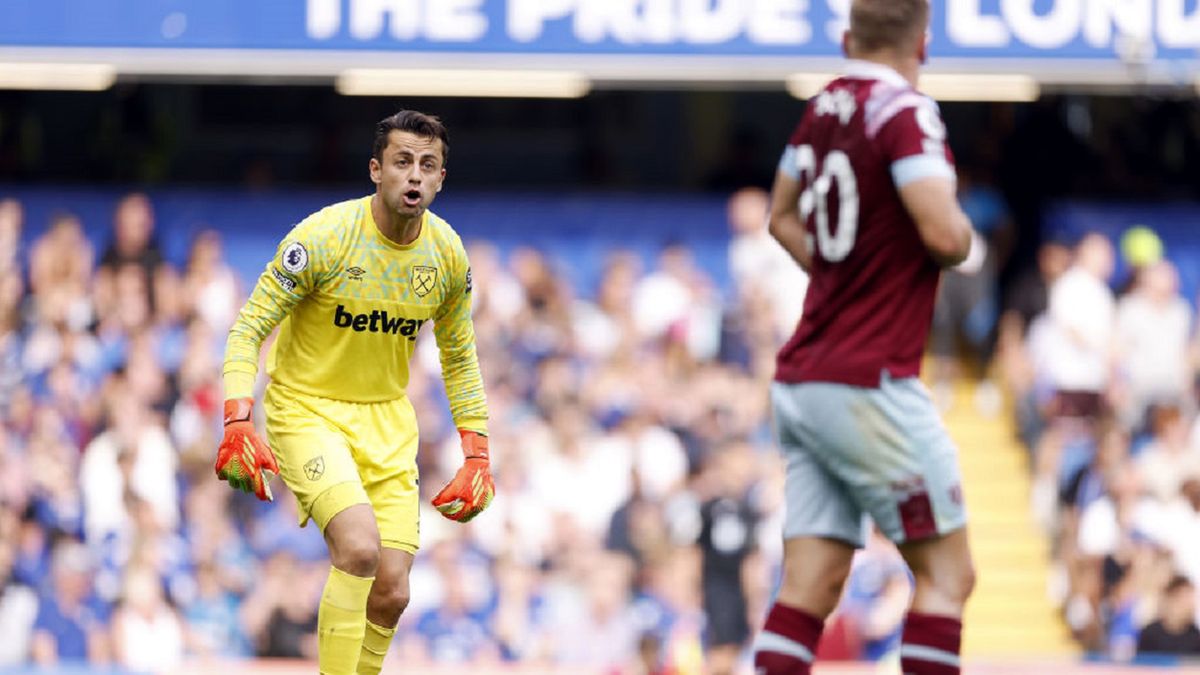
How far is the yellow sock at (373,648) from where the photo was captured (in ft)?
23.9

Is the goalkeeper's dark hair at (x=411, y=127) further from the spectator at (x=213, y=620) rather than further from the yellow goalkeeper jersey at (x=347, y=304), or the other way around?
the spectator at (x=213, y=620)

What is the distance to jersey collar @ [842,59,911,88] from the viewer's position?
5727 millimetres

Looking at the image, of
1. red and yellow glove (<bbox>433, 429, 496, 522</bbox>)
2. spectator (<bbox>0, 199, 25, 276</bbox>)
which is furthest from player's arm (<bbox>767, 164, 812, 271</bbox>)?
spectator (<bbox>0, 199, 25, 276</bbox>)

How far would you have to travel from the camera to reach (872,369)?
5680mm

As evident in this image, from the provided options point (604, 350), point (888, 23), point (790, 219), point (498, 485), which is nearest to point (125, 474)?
point (498, 485)

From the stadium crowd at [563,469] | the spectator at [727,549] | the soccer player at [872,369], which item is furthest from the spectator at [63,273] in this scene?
the soccer player at [872,369]

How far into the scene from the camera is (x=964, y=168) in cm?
1658

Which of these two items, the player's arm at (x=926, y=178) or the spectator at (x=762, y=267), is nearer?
the player's arm at (x=926, y=178)

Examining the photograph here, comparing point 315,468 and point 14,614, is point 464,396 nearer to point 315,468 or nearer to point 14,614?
point 315,468

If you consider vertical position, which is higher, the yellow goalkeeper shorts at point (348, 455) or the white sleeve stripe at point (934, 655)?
the yellow goalkeeper shorts at point (348, 455)

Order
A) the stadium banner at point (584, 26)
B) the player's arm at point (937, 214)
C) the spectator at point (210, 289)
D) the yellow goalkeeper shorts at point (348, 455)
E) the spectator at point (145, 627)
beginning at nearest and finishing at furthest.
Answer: the player's arm at point (937, 214)
the yellow goalkeeper shorts at point (348, 455)
the spectator at point (145, 627)
the spectator at point (210, 289)
the stadium banner at point (584, 26)

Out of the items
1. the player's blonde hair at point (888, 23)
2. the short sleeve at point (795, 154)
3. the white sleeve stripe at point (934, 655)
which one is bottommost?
the white sleeve stripe at point (934, 655)

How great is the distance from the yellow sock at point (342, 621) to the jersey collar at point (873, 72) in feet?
7.78

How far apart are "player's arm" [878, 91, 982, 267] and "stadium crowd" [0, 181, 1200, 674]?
23.1 ft
